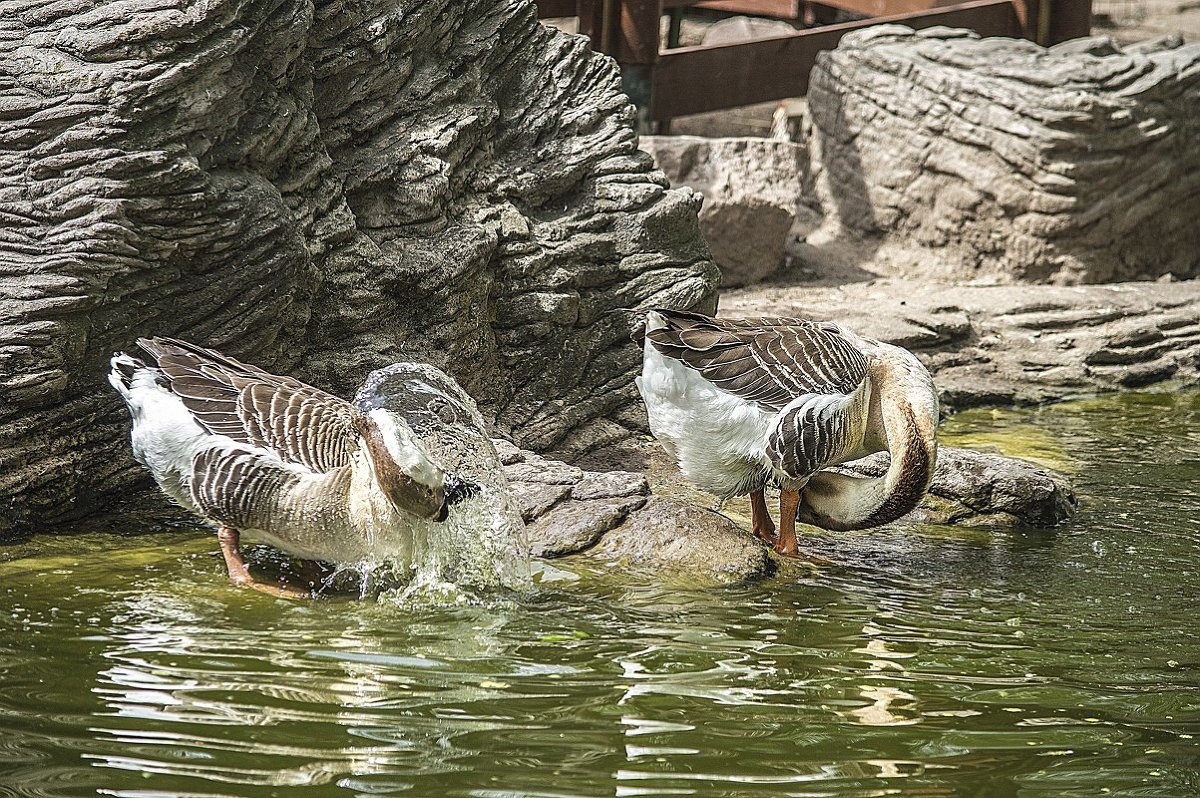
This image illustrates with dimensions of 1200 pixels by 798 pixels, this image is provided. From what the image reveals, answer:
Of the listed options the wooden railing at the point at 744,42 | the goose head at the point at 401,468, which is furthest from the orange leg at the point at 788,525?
the wooden railing at the point at 744,42

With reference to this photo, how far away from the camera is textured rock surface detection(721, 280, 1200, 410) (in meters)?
9.34

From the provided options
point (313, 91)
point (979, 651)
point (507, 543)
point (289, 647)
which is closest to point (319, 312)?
point (313, 91)

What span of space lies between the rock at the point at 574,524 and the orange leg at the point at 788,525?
647 millimetres

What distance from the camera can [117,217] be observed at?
5.63m

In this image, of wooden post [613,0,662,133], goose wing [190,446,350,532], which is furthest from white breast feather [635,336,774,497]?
wooden post [613,0,662,133]

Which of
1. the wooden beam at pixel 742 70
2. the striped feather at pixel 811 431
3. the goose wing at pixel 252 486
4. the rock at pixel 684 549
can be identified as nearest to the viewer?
the goose wing at pixel 252 486

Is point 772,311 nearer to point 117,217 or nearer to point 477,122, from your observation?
point 477,122

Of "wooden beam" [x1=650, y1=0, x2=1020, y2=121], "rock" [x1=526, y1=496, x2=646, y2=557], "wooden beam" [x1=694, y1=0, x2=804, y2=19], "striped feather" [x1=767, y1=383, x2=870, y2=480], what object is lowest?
"rock" [x1=526, y1=496, x2=646, y2=557]

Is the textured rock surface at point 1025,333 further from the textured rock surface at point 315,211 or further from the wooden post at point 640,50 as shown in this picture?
the wooden post at point 640,50

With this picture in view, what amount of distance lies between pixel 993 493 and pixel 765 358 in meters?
1.58

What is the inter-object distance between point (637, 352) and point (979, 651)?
361 centimetres

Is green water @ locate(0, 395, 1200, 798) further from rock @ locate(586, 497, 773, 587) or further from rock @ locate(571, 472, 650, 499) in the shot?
rock @ locate(571, 472, 650, 499)

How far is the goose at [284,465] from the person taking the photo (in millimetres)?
4945

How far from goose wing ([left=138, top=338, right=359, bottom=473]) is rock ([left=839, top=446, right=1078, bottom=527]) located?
3070 mm
